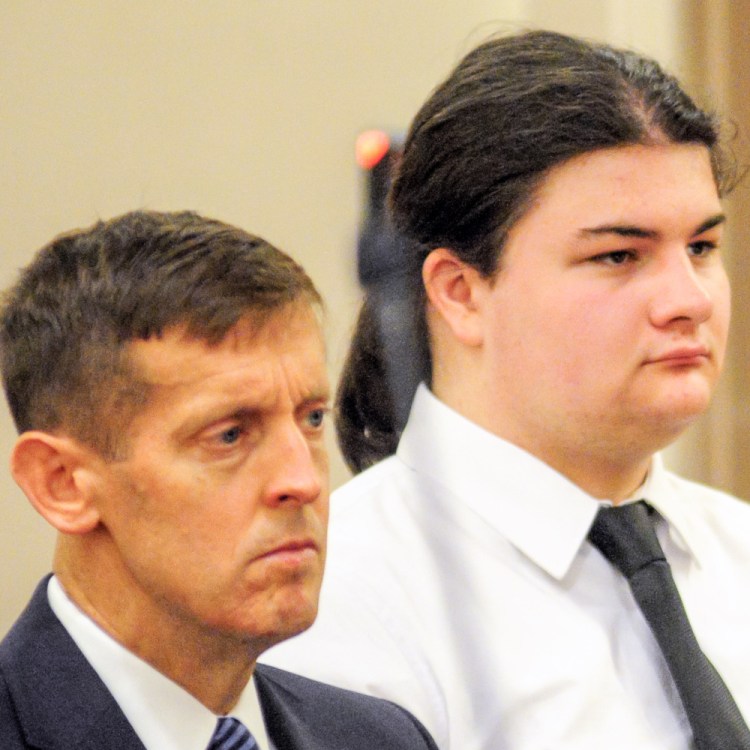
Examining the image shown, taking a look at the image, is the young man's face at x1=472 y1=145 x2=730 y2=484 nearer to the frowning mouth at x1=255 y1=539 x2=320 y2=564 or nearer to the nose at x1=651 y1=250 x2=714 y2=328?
the nose at x1=651 y1=250 x2=714 y2=328

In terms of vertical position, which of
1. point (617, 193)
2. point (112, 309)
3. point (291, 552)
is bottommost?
point (291, 552)

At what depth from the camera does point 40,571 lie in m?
0.53

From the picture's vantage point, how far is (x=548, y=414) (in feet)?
3.08

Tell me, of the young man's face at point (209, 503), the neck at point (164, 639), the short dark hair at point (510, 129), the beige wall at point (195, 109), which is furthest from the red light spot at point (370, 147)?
the short dark hair at point (510, 129)

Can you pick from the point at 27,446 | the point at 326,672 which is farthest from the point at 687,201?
the point at 27,446

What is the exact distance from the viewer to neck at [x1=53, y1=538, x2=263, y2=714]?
608 millimetres

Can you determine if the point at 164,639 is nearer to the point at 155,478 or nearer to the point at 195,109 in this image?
the point at 155,478

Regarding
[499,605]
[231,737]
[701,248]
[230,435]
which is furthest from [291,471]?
[701,248]

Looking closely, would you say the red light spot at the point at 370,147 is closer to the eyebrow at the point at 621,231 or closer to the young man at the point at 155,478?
the young man at the point at 155,478

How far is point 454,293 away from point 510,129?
124 mm

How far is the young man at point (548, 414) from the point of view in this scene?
0.88m

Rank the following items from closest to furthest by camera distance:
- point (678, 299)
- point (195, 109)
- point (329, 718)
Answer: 1. point (195, 109)
2. point (329, 718)
3. point (678, 299)

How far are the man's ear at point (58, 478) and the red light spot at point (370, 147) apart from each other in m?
0.18

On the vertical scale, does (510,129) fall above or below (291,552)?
above
